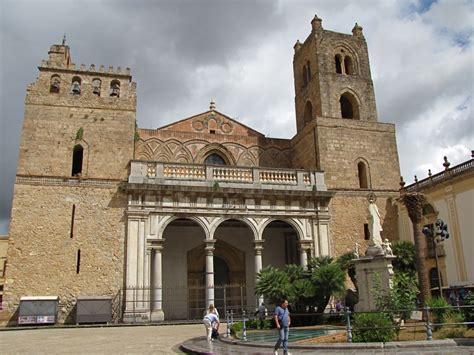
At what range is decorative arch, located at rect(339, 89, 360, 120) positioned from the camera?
2638 centimetres

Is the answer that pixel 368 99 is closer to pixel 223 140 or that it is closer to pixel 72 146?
pixel 223 140

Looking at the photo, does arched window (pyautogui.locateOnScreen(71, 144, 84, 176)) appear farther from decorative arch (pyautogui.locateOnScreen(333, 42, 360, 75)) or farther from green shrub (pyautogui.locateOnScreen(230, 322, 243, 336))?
decorative arch (pyautogui.locateOnScreen(333, 42, 360, 75))

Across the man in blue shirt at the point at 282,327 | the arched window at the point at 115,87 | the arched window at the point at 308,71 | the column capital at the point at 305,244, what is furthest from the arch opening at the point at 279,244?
the man in blue shirt at the point at 282,327

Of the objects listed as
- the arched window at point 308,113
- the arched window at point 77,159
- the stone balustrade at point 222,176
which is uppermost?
the arched window at point 308,113

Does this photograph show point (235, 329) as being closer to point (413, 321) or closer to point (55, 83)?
point (413, 321)

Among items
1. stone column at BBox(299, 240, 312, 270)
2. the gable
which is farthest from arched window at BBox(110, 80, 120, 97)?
stone column at BBox(299, 240, 312, 270)

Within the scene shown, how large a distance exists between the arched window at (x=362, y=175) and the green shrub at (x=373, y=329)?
14938 millimetres

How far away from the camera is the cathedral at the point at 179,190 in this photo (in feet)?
63.1

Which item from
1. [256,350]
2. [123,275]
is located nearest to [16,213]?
[123,275]

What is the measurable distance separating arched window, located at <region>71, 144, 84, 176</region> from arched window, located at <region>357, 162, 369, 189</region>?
1418 centimetres

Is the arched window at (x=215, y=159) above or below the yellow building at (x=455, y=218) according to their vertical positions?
above

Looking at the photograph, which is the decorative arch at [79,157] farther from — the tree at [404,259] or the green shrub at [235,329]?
the tree at [404,259]

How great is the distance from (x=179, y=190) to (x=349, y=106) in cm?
1255

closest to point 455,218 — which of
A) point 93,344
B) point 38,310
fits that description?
point 93,344
